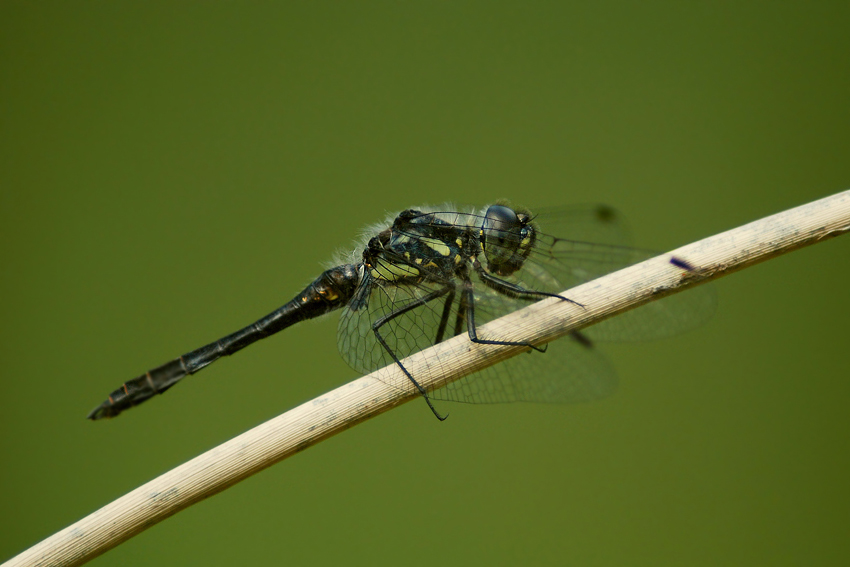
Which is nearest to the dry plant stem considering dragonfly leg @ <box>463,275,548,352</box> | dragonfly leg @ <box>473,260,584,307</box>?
dragonfly leg @ <box>463,275,548,352</box>

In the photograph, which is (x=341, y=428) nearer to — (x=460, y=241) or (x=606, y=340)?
(x=460, y=241)

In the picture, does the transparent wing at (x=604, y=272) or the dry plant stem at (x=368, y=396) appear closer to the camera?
the dry plant stem at (x=368, y=396)

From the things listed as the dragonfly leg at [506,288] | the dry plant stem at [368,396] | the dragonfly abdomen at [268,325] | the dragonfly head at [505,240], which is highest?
the dragonfly abdomen at [268,325]

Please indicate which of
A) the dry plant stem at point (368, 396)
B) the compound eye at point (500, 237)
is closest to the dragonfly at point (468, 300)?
the compound eye at point (500, 237)

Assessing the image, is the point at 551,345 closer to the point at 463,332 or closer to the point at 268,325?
the point at 463,332

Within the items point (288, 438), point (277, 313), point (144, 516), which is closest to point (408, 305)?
point (277, 313)

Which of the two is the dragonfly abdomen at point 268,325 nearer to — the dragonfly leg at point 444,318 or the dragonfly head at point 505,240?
the dragonfly leg at point 444,318

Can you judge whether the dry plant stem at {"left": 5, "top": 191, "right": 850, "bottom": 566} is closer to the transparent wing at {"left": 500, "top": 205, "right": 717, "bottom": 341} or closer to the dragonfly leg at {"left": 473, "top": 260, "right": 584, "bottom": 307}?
the dragonfly leg at {"left": 473, "top": 260, "right": 584, "bottom": 307}

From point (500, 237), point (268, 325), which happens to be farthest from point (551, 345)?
point (268, 325)
